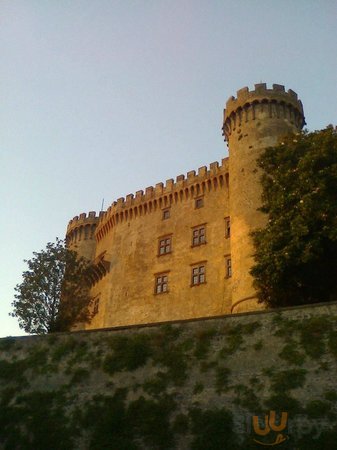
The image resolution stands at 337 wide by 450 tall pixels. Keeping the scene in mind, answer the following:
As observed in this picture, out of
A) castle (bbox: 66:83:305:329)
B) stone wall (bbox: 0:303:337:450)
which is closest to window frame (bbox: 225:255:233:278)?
castle (bbox: 66:83:305:329)

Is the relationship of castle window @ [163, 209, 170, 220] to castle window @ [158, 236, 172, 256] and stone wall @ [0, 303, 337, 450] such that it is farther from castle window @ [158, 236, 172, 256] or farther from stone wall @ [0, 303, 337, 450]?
stone wall @ [0, 303, 337, 450]

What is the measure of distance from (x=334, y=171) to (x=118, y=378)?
1303 centimetres

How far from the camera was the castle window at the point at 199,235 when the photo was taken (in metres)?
38.5

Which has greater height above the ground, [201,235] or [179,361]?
[201,235]

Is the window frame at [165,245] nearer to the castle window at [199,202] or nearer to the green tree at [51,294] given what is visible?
the castle window at [199,202]

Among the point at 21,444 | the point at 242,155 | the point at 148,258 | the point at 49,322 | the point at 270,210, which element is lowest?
the point at 21,444

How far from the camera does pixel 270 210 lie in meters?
26.5

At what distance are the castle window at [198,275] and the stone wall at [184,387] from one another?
14.9 metres

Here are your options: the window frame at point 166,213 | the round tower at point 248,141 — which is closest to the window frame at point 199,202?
the window frame at point 166,213

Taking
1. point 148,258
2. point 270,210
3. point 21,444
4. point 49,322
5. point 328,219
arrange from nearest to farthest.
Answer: point 21,444, point 328,219, point 270,210, point 49,322, point 148,258

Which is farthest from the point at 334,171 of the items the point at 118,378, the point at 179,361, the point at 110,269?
the point at 110,269

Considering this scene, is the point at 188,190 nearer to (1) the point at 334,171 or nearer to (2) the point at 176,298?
(2) the point at 176,298

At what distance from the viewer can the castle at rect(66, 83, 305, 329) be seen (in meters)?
33.8

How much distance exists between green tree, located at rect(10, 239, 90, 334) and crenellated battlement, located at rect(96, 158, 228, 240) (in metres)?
10.2
